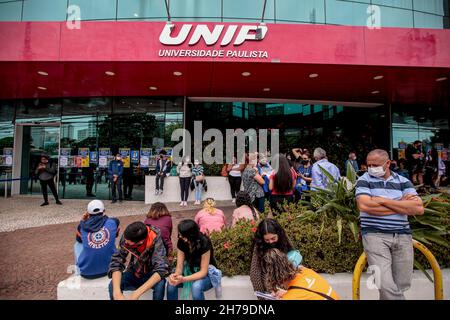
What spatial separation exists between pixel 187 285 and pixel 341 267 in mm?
1877

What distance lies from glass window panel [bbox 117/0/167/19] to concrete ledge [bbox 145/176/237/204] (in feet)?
19.9

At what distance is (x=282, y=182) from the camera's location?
486 centimetres

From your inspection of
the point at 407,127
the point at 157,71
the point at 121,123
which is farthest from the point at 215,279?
the point at 407,127

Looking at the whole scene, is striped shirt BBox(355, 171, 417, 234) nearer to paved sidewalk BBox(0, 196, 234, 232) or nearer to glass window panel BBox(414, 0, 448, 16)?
paved sidewalk BBox(0, 196, 234, 232)

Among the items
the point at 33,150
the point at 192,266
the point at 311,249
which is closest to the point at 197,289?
the point at 192,266

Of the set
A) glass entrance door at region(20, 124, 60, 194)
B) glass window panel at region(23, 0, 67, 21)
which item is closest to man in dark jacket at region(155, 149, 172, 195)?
glass entrance door at region(20, 124, 60, 194)

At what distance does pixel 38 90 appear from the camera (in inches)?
408

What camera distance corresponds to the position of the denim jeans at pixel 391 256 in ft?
7.45

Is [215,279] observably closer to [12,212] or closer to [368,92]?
[12,212]

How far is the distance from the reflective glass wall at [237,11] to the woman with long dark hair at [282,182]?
6605 millimetres

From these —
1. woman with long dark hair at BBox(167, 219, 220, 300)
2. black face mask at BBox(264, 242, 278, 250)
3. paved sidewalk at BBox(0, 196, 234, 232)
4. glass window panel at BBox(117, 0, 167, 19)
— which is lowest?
paved sidewalk at BBox(0, 196, 234, 232)

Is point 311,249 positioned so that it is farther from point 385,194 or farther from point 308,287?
point 308,287

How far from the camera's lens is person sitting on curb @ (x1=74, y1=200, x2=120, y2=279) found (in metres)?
2.72

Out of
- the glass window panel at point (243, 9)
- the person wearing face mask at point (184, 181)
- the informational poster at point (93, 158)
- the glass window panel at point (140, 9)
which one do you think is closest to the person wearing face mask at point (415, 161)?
the glass window panel at point (243, 9)
